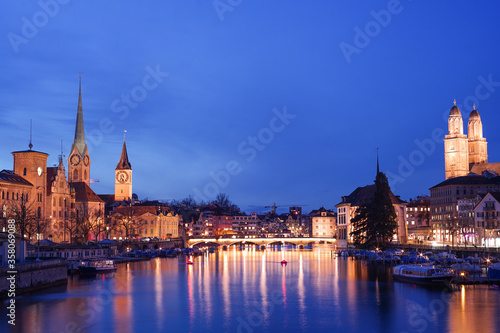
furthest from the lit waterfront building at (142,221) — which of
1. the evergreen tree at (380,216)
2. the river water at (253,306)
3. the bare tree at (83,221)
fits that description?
the river water at (253,306)

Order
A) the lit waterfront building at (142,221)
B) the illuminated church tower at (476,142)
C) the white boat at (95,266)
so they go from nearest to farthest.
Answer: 1. the white boat at (95,266)
2. the lit waterfront building at (142,221)
3. the illuminated church tower at (476,142)

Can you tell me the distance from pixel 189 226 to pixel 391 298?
13205 centimetres

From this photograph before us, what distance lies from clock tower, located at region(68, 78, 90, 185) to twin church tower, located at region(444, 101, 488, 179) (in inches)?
3594

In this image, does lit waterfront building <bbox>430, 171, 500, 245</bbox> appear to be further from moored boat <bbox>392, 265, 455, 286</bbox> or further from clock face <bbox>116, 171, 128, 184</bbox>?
clock face <bbox>116, 171, 128, 184</bbox>

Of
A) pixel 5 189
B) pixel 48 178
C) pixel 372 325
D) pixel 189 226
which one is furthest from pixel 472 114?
pixel 372 325

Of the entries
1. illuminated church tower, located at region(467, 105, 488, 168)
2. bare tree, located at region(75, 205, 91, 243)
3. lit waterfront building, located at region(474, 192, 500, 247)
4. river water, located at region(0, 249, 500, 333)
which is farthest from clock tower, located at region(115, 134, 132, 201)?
river water, located at region(0, 249, 500, 333)

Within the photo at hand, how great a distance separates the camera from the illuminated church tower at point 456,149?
163 m

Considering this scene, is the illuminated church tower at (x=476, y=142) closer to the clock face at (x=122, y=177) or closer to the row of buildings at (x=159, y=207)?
the row of buildings at (x=159, y=207)

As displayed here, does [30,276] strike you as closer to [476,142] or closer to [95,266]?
[95,266]

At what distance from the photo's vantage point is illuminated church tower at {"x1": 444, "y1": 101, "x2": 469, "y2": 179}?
6407 inches

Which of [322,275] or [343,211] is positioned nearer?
[322,275]

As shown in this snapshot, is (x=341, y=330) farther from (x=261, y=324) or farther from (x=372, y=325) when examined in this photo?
(x=261, y=324)

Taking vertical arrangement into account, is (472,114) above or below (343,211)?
above

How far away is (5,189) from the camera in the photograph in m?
92.5
